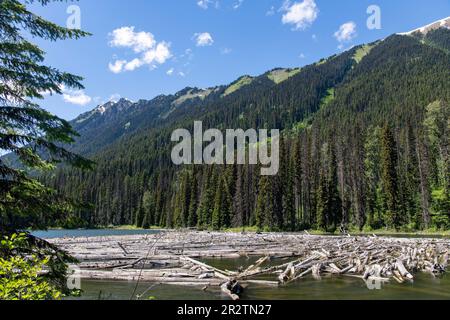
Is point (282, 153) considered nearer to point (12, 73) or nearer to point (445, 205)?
point (445, 205)

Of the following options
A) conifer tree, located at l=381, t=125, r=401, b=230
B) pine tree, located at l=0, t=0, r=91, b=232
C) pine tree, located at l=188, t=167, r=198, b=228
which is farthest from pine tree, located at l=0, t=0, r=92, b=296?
pine tree, located at l=188, t=167, r=198, b=228

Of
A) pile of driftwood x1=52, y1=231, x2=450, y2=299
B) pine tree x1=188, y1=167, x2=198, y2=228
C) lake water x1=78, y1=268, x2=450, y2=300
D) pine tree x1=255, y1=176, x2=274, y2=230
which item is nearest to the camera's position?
lake water x1=78, y1=268, x2=450, y2=300

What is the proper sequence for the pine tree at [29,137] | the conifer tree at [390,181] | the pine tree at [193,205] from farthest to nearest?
the pine tree at [193,205], the conifer tree at [390,181], the pine tree at [29,137]

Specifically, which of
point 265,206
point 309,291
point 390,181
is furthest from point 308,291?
point 265,206

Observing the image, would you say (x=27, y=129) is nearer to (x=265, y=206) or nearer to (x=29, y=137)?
(x=29, y=137)

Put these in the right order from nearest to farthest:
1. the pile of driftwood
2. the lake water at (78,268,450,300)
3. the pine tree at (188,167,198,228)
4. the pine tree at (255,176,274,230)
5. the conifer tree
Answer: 1. the lake water at (78,268,450,300)
2. the pile of driftwood
3. the conifer tree
4. the pine tree at (255,176,274,230)
5. the pine tree at (188,167,198,228)

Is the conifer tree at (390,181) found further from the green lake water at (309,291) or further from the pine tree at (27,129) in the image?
the pine tree at (27,129)

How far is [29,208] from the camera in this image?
9367 millimetres

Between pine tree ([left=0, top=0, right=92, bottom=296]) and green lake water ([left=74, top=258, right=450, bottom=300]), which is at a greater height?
pine tree ([left=0, top=0, right=92, bottom=296])

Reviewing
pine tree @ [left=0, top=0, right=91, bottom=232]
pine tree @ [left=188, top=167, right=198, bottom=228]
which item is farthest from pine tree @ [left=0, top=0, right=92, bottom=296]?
pine tree @ [left=188, top=167, right=198, bottom=228]

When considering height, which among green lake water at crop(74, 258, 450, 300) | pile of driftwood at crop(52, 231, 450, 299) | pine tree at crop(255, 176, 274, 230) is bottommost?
green lake water at crop(74, 258, 450, 300)

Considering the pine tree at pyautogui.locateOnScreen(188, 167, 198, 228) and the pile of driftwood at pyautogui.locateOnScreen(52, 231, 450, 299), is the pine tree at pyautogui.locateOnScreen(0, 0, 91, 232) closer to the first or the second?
the pile of driftwood at pyautogui.locateOnScreen(52, 231, 450, 299)

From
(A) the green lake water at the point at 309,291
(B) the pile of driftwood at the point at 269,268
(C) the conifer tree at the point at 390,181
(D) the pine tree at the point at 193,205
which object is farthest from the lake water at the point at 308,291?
(D) the pine tree at the point at 193,205

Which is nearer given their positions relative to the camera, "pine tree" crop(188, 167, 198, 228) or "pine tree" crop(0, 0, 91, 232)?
"pine tree" crop(0, 0, 91, 232)
